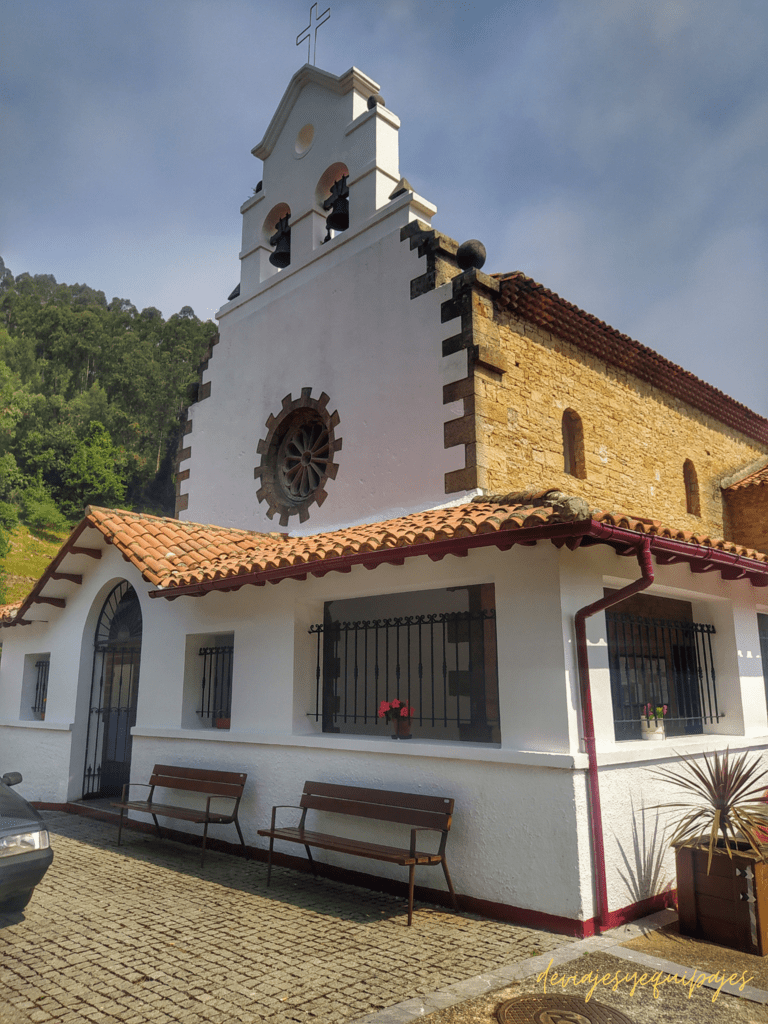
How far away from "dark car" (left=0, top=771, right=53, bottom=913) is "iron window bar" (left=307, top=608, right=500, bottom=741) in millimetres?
2782

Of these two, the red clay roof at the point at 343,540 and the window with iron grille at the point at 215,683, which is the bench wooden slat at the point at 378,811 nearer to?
the red clay roof at the point at 343,540

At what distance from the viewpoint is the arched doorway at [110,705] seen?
1073 cm

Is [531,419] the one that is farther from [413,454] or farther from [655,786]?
[655,786]

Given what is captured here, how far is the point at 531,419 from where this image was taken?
966cm

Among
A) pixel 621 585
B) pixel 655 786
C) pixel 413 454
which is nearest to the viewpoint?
pixel 655 786

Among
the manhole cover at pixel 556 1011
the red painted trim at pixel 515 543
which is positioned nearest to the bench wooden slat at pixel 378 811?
the manhole cover at pixel 556 1011

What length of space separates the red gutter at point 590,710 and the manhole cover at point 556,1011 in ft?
3.99

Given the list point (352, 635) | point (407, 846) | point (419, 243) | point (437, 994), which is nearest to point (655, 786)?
point (407, 846)

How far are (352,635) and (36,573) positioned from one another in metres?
31.1

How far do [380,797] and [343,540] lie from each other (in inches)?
90.2

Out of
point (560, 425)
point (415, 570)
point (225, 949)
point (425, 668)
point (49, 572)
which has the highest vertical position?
point (560, 425)

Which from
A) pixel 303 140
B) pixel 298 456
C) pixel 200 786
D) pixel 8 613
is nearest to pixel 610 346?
pixel 298 456

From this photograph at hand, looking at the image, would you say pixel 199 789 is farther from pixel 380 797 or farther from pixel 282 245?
pixel 282 245

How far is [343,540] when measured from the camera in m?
6.95
